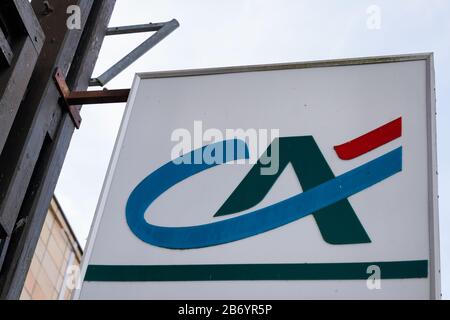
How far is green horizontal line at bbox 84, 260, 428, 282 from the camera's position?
2369 mm

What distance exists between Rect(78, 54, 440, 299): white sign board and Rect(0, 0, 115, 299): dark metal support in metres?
0.56

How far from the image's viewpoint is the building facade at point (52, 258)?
15.5 meters

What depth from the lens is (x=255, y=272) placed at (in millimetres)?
2486

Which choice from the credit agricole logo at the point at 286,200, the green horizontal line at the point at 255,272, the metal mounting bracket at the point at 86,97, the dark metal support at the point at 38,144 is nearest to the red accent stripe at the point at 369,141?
the credit agricole logo at the point at 286,200

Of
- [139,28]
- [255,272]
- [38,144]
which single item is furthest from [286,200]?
[139,28]

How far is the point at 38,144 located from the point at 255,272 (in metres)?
1.47

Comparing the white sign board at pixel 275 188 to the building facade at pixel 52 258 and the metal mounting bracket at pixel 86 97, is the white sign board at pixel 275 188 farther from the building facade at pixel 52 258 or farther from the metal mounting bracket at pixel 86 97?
the building facade at pixel 52 258

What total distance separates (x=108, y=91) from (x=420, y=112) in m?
1.63

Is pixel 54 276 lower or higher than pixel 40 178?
higher

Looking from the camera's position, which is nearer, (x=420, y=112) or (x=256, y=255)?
(x=256, y=255)
